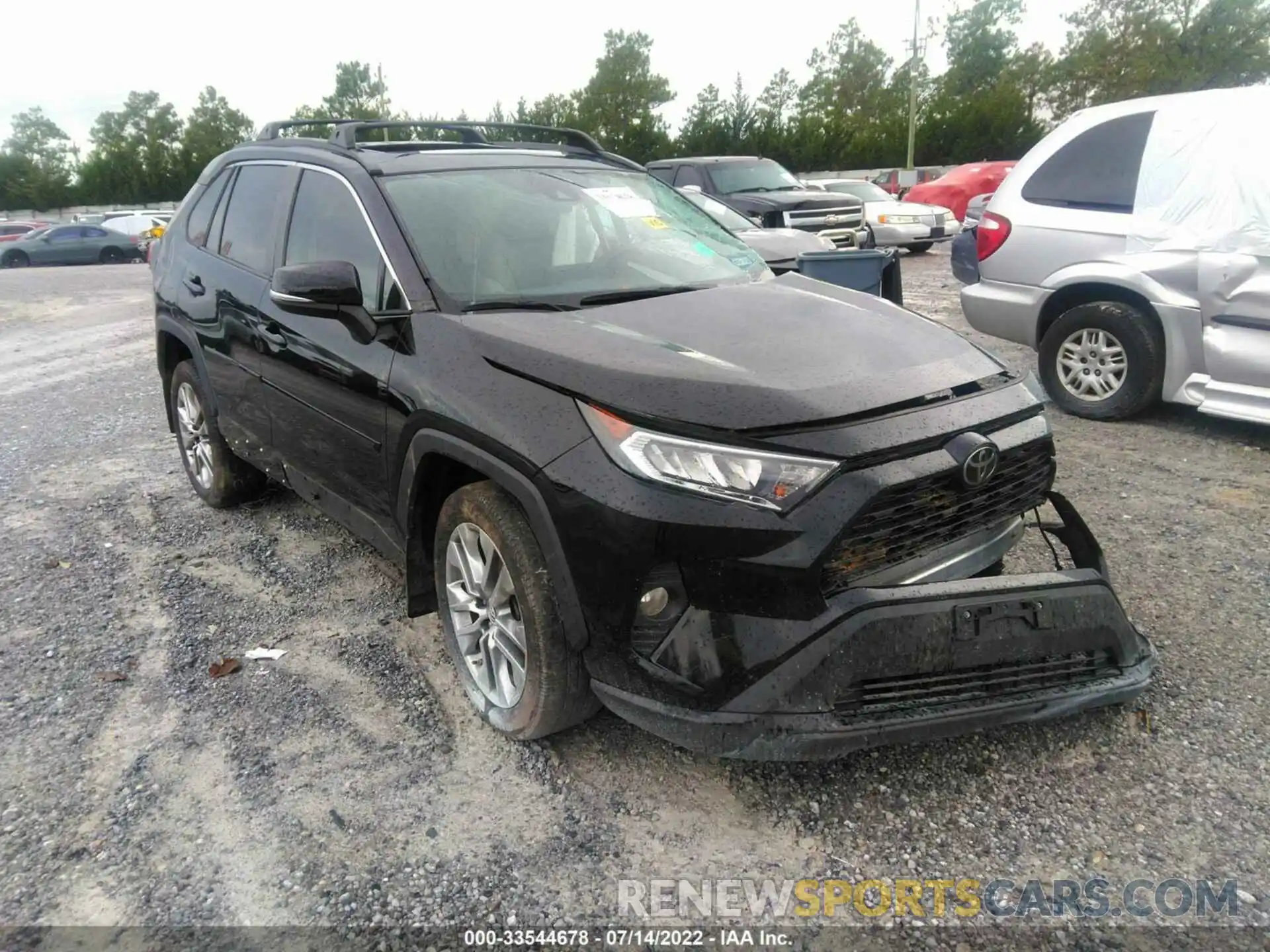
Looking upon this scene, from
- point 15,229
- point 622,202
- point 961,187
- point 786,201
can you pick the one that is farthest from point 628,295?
point 15,229

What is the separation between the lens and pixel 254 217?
4.20 m

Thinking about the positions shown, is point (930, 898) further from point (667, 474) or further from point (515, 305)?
point (515, 305)

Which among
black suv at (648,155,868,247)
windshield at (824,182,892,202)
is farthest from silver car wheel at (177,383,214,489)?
windshield at (824,182,892,202)

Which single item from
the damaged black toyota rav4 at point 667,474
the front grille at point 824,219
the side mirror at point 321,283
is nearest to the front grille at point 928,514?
the damaged black toyota rav4 at point 667,474

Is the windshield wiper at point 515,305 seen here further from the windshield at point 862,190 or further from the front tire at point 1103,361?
the windshield at point 862,190

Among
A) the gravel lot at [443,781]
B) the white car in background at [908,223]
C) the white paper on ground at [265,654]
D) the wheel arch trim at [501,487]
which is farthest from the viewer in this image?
the white car in background at [908,223]

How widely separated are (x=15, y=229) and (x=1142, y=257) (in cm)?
3441

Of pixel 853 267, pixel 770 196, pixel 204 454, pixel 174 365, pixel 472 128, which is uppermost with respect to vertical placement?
pixel 472 128

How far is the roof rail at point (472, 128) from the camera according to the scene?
388 cm

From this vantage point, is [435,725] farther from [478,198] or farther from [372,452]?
[478,198]

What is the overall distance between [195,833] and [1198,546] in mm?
4030

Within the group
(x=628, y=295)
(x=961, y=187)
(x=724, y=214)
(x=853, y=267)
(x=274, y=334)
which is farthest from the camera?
(x=961, y=187)

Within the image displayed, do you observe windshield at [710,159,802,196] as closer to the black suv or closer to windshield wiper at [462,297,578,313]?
the black suv

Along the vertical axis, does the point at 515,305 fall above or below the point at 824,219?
above
